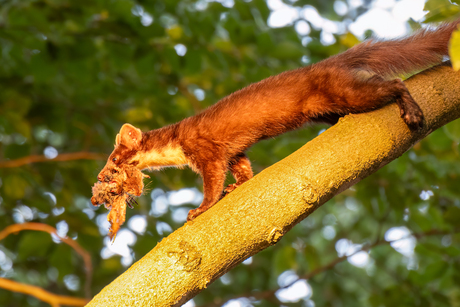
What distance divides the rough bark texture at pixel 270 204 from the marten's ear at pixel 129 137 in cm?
165

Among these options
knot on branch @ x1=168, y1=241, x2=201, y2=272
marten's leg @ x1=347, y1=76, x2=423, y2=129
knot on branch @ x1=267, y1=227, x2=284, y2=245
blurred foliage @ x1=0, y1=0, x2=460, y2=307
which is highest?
marten's leg @ x1=347, y1=76, x2=423, y2=129

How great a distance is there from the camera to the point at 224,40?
5.31m

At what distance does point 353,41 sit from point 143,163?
293 centimetres

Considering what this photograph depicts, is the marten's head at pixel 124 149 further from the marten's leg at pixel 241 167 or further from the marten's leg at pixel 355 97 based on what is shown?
the marten's leg at pixel 355 97

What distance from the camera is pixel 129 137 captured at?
3.75 meters

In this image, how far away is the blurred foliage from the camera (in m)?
4.30

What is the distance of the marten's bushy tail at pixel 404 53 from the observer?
3.21m

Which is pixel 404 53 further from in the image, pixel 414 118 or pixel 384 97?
pixel 414 118

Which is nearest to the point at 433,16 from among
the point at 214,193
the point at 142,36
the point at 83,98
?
the point at 214,193

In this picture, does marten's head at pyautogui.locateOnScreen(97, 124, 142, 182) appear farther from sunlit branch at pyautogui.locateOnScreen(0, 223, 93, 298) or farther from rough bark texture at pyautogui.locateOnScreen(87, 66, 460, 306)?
rough bark texture at pyautogui.locateOnScreen(87, 66, 460, 306)

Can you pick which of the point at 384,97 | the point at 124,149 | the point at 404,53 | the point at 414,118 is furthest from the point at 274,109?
the point at 124,149

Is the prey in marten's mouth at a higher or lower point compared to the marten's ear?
lower

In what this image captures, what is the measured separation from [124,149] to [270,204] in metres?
1.89

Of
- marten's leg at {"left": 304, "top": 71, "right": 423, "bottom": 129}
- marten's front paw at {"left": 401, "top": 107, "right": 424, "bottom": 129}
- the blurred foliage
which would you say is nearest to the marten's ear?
the blurred foliage
